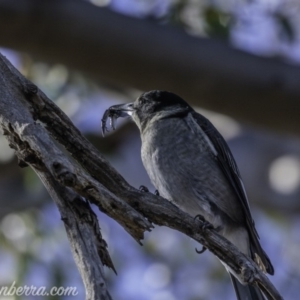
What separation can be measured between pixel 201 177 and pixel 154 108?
55cm

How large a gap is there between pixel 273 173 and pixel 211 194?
232 cm

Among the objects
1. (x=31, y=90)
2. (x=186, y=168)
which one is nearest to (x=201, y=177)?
(x=186, y=168)

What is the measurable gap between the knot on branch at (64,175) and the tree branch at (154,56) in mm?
2201

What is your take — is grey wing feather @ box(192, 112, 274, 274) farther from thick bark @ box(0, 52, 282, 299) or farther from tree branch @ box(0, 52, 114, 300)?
tree branch @ box(0, 52, 114, 300)

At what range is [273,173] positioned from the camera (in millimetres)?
5617

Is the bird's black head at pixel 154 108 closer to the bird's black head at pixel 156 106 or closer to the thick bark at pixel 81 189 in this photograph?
the bird's black head at pixel 156 106

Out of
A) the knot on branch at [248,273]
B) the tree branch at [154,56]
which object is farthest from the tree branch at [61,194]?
the tree branch at [154,56]

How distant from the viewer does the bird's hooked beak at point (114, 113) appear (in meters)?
3.43

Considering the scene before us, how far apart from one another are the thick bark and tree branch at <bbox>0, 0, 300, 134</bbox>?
1766 mm

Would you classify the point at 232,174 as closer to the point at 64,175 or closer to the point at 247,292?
the point at 247,292

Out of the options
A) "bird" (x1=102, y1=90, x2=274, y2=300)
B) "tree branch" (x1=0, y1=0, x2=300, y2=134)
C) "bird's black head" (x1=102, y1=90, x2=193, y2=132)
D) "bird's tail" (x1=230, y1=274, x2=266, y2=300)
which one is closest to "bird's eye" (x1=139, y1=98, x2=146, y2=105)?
"bird's black head" (x1=102, y1=90, x2=193, y2=132)

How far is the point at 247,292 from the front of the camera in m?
3.27

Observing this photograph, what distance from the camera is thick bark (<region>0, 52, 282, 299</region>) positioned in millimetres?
1911

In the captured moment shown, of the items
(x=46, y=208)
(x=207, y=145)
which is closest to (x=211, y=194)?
(x=207, y=145)
